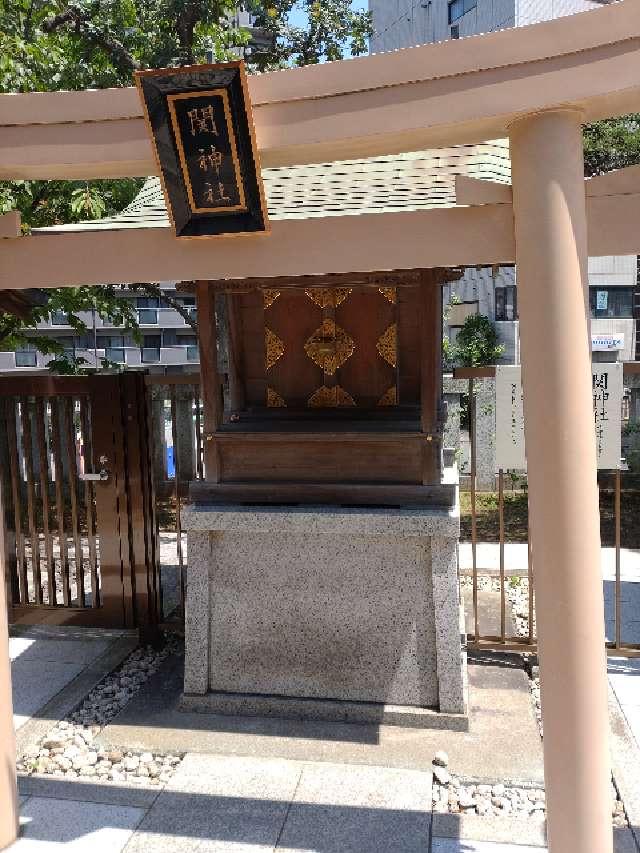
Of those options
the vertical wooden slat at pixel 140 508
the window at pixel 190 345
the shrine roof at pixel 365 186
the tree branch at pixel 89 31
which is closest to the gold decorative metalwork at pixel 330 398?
the shrine roof at pixel 365 186

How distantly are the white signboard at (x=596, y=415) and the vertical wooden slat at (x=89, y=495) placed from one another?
11.4ft

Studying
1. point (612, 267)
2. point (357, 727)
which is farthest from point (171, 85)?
point (612, 267)

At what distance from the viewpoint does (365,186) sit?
529 centimetres

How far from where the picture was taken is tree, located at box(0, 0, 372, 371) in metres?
7.89

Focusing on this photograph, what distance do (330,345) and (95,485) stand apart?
99.7 inches

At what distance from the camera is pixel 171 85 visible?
10.4 feet

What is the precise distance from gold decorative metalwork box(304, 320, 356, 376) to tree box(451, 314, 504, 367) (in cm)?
1982

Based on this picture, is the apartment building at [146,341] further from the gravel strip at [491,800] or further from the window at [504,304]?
the gravel strip at [491,800]

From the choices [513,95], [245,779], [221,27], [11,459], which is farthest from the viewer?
[221,27]

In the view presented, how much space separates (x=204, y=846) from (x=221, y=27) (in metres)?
10.6

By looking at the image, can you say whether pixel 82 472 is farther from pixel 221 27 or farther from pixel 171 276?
pixel 221 27

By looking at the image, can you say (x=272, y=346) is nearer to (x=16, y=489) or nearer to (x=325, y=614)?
(x=325, y=614)

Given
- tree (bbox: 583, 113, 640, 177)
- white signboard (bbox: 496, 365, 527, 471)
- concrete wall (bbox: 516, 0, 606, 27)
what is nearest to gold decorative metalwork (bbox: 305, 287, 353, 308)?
white signboard (bbox: 496, 365, 527, 471)

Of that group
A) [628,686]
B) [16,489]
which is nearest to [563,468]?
[628,686]
